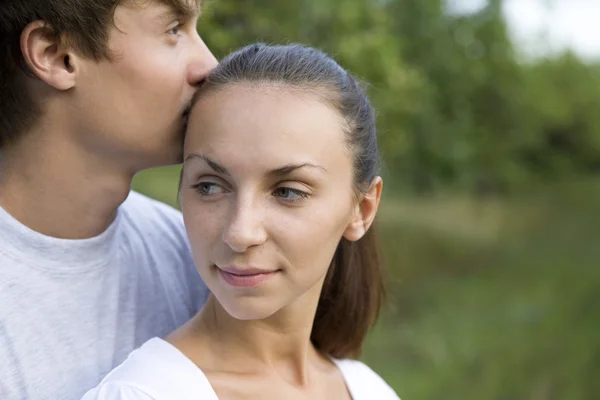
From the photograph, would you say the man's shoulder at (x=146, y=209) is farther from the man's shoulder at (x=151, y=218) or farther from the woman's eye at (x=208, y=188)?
the woman's eye at (x=208, y=188)

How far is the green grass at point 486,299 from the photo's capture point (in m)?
7.02

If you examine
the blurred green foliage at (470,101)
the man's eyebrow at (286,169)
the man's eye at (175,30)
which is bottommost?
the man's eyebrow at (286,169)

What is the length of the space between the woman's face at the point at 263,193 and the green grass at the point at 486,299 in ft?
9.43

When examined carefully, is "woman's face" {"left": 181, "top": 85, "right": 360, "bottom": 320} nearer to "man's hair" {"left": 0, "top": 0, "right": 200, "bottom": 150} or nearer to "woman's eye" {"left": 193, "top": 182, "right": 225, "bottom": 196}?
"woman's eye" {"left": 193, "top": 182, "right": 225, "bottom": 196}

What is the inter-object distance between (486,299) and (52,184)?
785 cm

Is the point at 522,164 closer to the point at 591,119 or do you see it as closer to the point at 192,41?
the point at 591,119

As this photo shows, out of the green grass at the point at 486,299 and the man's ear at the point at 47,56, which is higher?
the man's ear at the point at 47,56

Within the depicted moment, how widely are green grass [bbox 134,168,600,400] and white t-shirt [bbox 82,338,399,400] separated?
9.49 ft

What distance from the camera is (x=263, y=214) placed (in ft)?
5.34

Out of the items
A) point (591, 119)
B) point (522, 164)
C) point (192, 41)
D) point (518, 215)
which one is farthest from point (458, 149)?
point (192, 41)

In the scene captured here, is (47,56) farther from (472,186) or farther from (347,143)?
(472,186)

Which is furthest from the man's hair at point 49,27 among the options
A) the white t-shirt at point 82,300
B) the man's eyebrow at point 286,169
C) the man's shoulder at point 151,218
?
the man's eyebrow at point 286,169

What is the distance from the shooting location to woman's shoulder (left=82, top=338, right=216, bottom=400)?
5.22 feet

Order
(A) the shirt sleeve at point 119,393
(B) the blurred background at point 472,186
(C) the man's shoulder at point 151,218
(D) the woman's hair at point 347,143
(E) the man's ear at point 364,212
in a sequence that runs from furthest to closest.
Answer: (B) the blurred background at point 472,186, (C) the man's shoulder at point 151,218, (E) the man's ear at point 364,212, (D) the woman's hair at point 347,143, (A) the shirt sleeve at point 119,393
